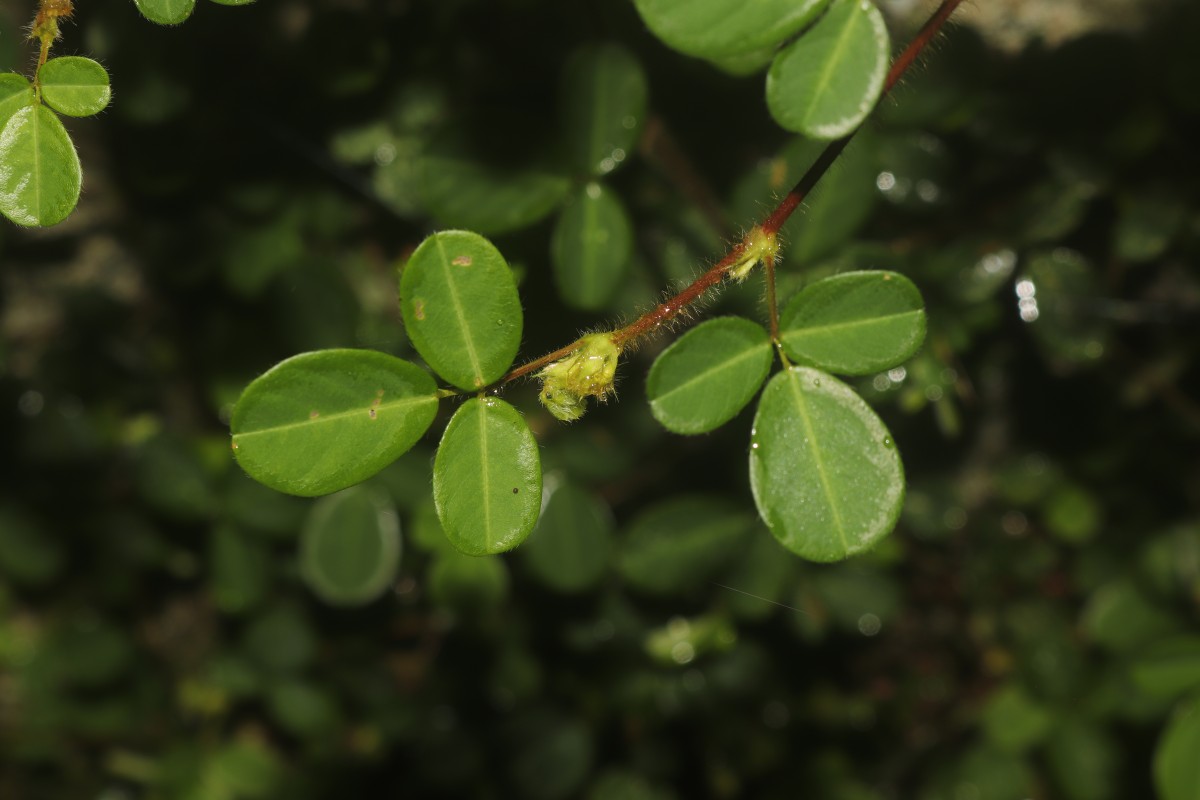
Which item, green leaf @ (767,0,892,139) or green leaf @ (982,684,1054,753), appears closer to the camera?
green leaf @ (767,0,892,139)

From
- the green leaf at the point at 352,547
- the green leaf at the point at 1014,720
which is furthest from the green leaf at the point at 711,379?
the green leaf at the point at 1014,720

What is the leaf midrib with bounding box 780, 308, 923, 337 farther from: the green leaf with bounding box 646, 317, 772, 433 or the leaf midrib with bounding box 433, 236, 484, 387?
the leaf midrib with bounding box 433, 236, 484, 387

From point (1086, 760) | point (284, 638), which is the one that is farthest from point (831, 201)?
point (284, 638)

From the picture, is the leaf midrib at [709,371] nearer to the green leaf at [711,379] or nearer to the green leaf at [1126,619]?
the green leaf at [711,379]

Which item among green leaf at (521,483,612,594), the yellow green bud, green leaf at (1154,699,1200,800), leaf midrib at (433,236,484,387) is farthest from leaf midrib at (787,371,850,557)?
green leaf at (1154,699,1200,800)

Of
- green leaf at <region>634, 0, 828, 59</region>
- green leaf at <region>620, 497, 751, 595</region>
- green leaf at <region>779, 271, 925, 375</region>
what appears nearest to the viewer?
green leaf at <region>634, 0, 828, 59</region>

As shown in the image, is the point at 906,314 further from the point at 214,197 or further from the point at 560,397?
the point at 214,197
